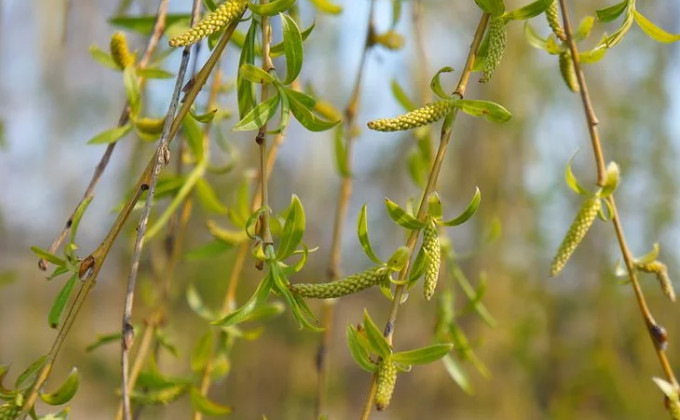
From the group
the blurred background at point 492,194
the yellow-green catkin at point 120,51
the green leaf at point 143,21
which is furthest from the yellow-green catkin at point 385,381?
the blurred background at point 492,194

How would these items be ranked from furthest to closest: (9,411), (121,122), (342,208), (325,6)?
(342,208) < (325,6) < (121,122) < (9,411)

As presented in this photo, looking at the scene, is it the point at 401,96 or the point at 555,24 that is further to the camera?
the point at 401,96

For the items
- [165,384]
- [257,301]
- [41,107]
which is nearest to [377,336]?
[257,301]

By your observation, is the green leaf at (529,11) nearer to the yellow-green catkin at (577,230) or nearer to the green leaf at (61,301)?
the yellow-green catkin at (577,230)

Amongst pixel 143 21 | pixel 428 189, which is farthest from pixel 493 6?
pixel 143 21

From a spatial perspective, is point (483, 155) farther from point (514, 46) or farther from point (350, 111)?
point (350, 111)

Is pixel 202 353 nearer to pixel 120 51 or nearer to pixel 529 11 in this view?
pixel 120 51

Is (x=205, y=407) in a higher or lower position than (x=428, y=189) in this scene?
lower
